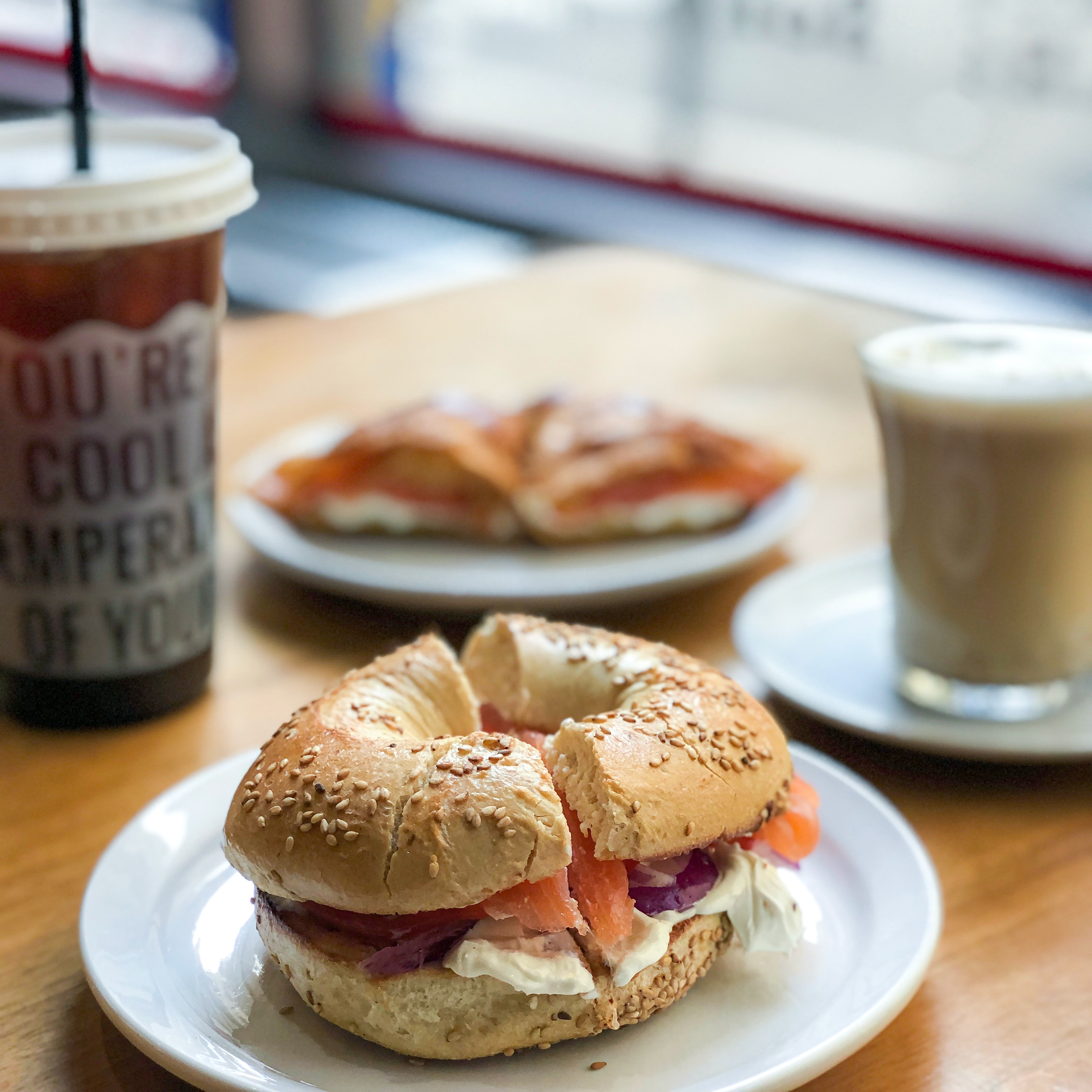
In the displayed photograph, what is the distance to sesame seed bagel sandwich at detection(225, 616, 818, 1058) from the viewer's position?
2.52 ft

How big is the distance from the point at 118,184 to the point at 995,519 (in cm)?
74

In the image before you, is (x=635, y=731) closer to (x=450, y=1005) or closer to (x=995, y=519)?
(x=450, y=1005)

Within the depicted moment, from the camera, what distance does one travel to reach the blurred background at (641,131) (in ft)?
13.4

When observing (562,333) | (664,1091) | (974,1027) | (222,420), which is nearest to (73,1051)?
(664,1091)

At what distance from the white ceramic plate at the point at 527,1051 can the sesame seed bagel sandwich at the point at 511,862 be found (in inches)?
0.8

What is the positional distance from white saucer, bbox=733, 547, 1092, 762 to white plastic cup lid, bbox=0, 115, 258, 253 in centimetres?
59

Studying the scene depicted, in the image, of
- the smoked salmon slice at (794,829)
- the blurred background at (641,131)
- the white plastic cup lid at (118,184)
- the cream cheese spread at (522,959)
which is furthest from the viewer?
the blurred background at (641,131)

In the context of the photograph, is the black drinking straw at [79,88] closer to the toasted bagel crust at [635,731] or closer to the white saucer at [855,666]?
the toasted bagel crust at [635,731]

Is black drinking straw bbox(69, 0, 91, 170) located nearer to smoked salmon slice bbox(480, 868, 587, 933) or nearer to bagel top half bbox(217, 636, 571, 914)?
bagel top half bbox(217, 636, 571, 914)

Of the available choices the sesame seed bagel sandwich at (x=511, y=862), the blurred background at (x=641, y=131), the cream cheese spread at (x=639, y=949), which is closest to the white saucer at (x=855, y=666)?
the sesame seed bagel sandwich at (x=511, y=862)

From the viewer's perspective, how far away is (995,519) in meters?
1.19

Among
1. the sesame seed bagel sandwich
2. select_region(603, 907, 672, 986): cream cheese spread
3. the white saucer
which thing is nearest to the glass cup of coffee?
the white saucer

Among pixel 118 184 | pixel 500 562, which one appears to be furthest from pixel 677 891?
pixel 500 562

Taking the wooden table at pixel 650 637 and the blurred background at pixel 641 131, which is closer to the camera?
the wooden table at pixel 650 637
